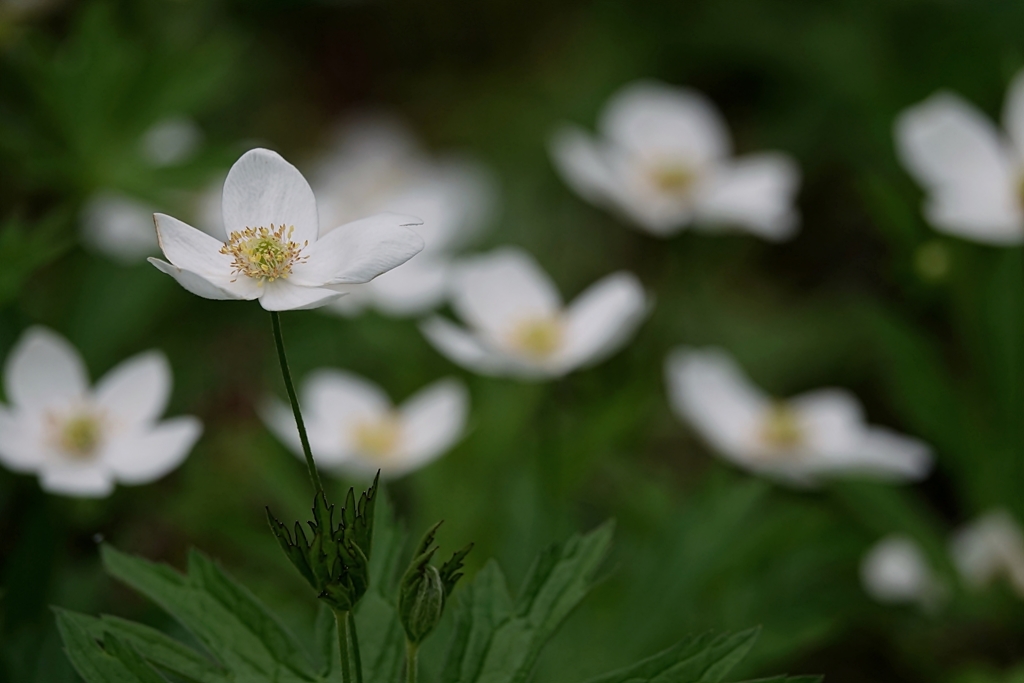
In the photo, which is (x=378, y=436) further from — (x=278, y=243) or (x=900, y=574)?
(x=900, y=574)

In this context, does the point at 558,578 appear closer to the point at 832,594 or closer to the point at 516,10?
the point at 832,594

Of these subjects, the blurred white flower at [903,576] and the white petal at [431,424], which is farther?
the blurred white flower at [903,576]

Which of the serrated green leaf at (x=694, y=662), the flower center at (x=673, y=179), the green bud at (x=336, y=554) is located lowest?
the serrated green leaf at (x=694, y=662)

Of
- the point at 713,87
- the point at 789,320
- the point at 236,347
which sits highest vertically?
the point at 713,87

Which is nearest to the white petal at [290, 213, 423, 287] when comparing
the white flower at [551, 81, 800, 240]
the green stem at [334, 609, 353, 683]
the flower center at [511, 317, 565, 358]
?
the green stem at [334, 609, 353, 683]

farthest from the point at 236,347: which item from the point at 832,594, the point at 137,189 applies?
the point at 832,594

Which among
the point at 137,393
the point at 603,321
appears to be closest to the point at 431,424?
the point at 603,321

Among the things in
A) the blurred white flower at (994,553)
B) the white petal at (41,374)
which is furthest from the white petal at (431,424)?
the blurred white flower at (994,553)

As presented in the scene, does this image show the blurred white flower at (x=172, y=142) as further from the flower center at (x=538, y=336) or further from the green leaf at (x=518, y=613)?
the green leaf at (x=518, y=613)
